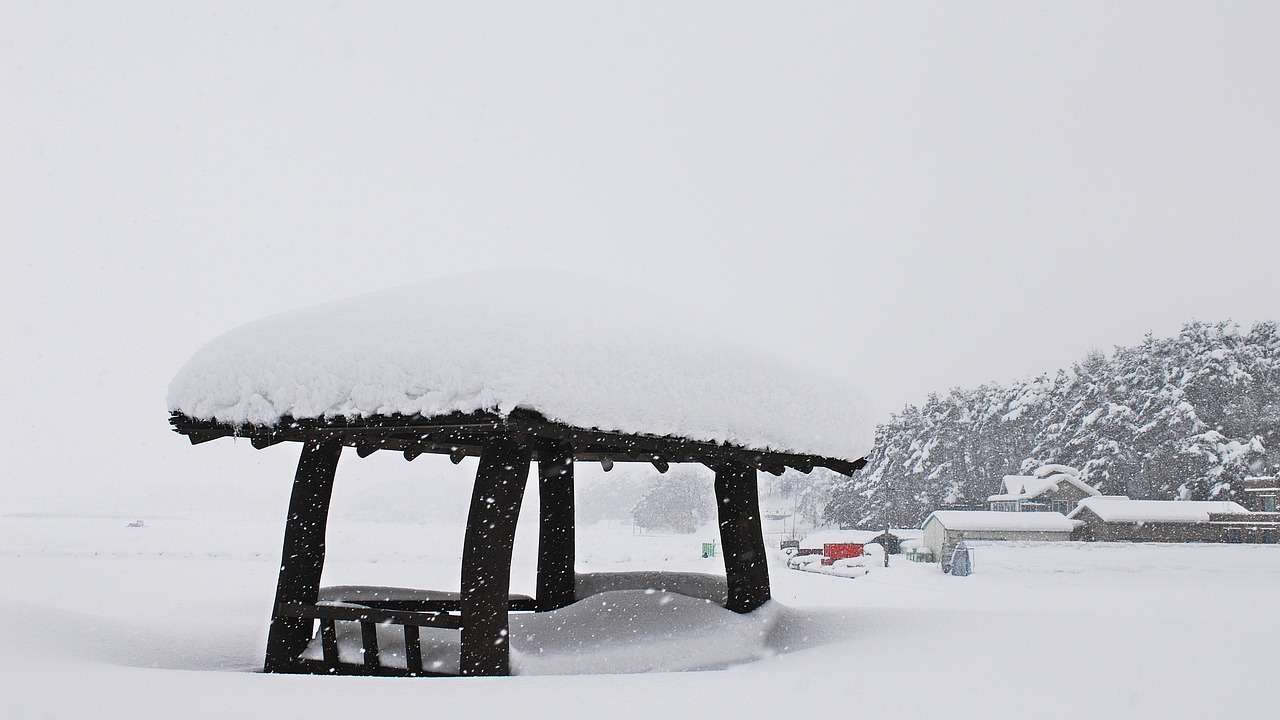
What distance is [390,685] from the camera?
13.4 ft

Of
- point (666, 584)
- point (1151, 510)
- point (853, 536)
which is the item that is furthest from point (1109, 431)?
point (666, 584)

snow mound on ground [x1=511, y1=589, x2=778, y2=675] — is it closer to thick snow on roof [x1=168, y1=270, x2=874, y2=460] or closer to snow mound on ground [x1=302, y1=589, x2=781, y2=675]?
snow mound on ground [x1=302, y1=589, x2=781, y2=675]

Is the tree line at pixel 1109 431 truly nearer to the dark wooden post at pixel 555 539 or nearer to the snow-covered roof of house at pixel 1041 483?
the snow-covered roof of house at pixel 1041 483

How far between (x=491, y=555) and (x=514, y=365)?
49.9 inches

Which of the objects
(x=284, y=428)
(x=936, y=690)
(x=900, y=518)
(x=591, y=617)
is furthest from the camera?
(x=900, y=518)

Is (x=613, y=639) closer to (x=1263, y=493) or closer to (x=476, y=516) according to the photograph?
(x=476, y=516)

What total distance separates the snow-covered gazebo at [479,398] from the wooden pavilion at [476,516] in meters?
0.01

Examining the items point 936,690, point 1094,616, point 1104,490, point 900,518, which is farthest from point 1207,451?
point 936,690

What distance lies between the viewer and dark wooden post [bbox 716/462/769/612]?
7.23 metres

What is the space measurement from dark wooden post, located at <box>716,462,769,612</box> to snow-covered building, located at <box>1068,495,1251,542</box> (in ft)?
117

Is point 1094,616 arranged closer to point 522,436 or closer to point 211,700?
point 522,436

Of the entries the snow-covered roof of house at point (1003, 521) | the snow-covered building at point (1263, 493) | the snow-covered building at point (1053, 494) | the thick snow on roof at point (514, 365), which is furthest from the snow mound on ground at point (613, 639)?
the snow-covered building at point (1263, 493)

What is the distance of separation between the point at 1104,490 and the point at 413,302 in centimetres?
4769

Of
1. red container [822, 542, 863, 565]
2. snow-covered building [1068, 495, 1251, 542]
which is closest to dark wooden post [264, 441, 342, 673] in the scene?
red container [822, 542, 863, 565]
